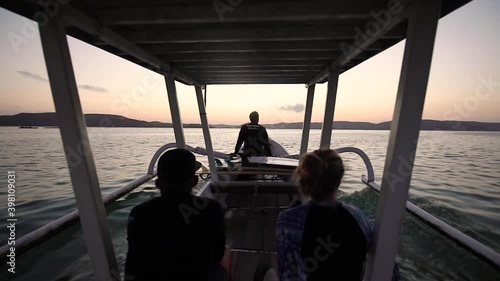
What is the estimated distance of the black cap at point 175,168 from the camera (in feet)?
5.39

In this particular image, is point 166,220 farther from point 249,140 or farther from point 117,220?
point 117,220

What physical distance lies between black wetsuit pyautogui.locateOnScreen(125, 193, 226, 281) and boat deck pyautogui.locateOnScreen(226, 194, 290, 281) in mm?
1111

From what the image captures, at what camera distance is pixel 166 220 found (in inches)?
60.3

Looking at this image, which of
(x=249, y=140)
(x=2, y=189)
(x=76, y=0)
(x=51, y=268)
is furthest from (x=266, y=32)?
(x=2, y=189)

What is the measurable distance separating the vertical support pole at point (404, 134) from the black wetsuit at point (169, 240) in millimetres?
1439

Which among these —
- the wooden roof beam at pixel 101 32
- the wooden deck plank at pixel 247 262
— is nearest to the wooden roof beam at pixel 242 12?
the wooden roof beam at pixel 101 32

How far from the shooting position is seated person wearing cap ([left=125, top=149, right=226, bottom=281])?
152 centimetres

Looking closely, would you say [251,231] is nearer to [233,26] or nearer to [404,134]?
[404,134]

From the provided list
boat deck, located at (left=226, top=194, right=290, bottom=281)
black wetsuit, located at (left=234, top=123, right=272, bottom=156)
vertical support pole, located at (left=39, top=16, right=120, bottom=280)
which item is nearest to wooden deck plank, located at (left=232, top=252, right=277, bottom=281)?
boat deck, located at (left=226, top=194, right=290, bottom=281)

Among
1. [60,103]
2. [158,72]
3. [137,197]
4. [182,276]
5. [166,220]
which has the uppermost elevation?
[158,72]

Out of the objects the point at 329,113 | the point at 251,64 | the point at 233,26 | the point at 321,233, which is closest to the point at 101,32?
the point at 233,26

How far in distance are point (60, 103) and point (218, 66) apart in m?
3.04

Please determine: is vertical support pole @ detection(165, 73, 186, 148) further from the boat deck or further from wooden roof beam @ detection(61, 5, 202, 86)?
the boat deck

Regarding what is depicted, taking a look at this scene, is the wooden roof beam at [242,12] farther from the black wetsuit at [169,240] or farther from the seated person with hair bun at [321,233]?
the black wetsuit at [169,240]
